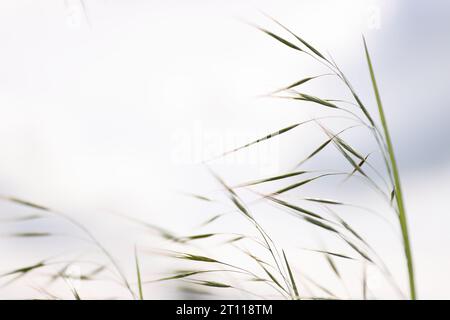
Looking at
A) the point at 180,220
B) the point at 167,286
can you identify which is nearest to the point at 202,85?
the point at 180,220

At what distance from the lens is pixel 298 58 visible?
75cm

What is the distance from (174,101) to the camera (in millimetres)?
727

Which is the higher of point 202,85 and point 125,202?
point 202,85

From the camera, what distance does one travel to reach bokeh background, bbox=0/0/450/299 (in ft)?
2.35

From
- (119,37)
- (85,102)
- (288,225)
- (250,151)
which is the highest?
(119,37)

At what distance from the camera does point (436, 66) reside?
755 mm

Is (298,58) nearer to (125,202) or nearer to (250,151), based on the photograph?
→ (250,151)

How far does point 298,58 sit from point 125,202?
0.42 m

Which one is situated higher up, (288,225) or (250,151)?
(250,151)

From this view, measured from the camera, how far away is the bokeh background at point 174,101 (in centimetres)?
71

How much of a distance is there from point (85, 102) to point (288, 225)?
44 cm
